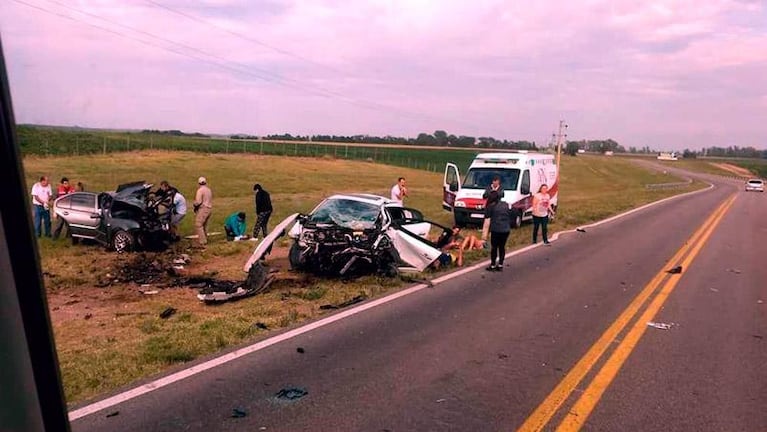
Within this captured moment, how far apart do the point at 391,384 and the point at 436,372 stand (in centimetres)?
58

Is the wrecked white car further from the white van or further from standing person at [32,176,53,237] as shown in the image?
the white van

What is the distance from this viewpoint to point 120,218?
1393 centimetres

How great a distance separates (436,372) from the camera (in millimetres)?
5883

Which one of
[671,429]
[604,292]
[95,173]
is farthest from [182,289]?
[95,173]

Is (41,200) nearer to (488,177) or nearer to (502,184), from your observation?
(488,177)

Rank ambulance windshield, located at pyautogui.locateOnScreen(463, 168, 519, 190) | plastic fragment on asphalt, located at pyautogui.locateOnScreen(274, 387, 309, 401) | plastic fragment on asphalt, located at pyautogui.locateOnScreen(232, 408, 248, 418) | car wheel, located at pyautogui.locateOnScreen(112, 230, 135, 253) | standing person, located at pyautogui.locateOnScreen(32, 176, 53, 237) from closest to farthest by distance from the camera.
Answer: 1. plastic fragment on asphalt, located at pyautogui.locateOnScreen(232, 408, 248, 418)
2. plastic fragment on asphalt, located at pyautogui.locateOnScreen(274, 387, 309, 401)
3. car wheel, located at pyautogui.locateOnScreen(112, 230, 135, 253)
4. standing person, located at pyautogui.locateOnScreen(32, 176, 53, 237)
5. ambulance windshield, located at pyautogui.locateOnScreen(463, 168, 519, 190)

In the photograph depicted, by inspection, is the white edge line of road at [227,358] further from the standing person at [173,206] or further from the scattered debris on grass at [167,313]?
the standing person at [173,206]

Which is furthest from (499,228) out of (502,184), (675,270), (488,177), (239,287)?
(488,177)

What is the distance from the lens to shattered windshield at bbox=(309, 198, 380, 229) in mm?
11172

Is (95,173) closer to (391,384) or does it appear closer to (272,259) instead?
(272,259)

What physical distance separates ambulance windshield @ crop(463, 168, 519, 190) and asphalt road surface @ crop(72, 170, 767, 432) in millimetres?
10040

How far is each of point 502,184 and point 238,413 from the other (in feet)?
56.0

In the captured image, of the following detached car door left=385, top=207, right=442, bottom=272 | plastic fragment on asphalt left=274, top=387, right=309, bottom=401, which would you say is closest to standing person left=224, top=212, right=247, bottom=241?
detached car door left=385, top=207, right=442, bottom=272

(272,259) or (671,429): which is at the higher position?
(671,429)
